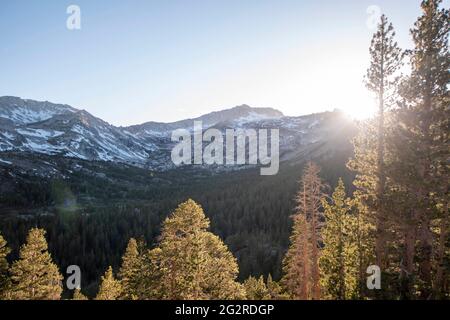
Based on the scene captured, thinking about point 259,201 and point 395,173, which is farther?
point 259,201

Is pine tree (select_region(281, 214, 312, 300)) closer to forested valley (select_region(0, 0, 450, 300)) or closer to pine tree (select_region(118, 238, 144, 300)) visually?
forested valley (select_region(0, 0, 450, 300))

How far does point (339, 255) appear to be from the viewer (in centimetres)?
2594

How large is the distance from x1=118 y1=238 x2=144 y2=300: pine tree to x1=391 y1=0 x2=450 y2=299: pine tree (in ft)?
72.2

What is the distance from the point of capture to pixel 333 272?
84.4 feet

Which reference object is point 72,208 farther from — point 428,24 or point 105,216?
point 428,24

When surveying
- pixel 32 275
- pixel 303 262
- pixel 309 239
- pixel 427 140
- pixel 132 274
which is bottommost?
pixel 132 274

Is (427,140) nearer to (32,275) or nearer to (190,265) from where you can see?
(190,265)

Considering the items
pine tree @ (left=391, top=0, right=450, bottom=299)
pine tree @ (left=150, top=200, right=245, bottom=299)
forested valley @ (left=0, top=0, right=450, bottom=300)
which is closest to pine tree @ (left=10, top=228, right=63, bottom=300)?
forested valley @ (left=0, top=0, right=450, bottom=300)

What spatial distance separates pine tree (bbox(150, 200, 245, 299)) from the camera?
74.4ft

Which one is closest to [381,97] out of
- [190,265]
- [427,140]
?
[427,140]

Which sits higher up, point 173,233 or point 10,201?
point 173,233

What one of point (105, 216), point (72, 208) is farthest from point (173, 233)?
point (72, 208)

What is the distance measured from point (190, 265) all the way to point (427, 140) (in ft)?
55.7
